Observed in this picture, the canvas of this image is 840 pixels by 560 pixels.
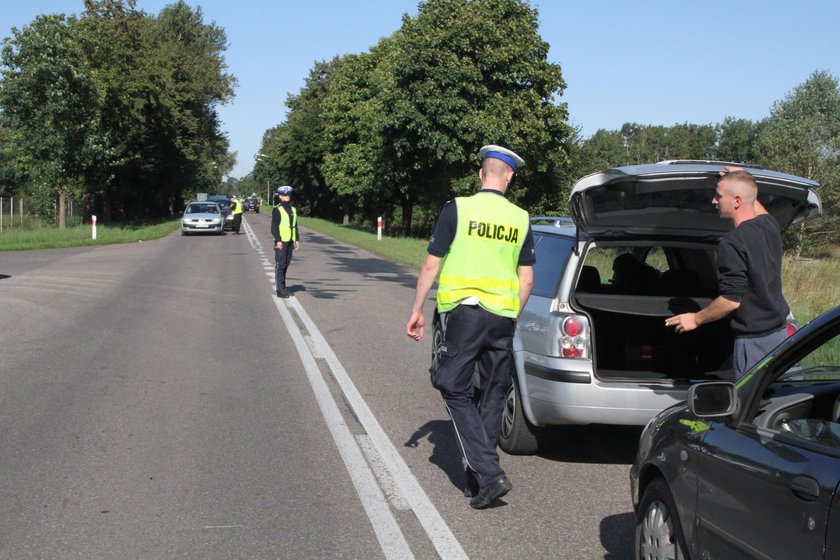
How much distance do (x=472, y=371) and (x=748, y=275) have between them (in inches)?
65.4

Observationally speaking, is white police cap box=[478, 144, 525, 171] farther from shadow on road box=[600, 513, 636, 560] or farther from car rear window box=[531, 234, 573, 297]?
shadow on road box=[600, 513, 636, 560]

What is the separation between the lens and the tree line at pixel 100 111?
37750 mm

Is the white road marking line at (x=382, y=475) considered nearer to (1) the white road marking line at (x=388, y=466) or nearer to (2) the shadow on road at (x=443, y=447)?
(1) the white road marking line at (x=388, y=466)

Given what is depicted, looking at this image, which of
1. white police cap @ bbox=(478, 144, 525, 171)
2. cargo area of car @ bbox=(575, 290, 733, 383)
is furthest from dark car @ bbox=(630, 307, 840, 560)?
cargo area of car @ bbox=(575, 290, 733, 383)

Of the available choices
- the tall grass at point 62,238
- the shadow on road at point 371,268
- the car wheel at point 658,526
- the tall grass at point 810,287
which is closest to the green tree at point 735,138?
the tall grass at point 62,238

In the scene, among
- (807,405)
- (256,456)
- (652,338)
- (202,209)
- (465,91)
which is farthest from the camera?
(202,209)

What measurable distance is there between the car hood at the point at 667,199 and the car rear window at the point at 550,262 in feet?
1.00

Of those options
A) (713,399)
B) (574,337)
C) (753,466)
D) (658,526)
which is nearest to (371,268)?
(574,337)

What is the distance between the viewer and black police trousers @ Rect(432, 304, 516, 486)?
16.7 ft

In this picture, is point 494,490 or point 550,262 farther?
point 550,262

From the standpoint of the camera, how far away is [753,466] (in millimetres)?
3086

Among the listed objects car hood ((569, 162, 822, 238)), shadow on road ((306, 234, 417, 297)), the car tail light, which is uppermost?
car hood ((569, 162, 822, 238))

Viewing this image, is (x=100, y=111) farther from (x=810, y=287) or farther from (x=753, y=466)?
(x=753, y=466)

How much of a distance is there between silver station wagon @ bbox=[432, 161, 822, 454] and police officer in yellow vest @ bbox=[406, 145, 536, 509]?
852 mm
